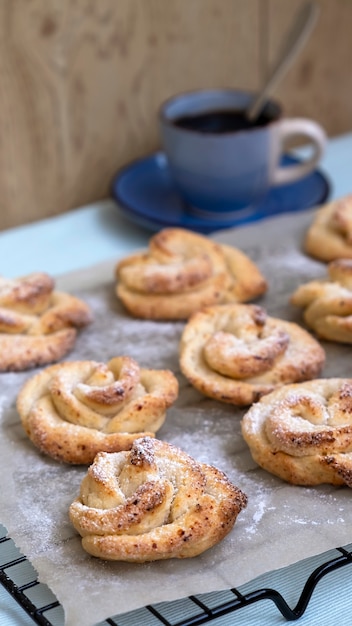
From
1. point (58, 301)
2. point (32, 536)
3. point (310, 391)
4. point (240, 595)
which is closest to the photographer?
point (240, 595)

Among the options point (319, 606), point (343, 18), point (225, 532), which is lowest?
point (319, 606)

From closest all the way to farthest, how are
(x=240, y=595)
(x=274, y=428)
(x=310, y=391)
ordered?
(x=240, y=595), (x=274, y=428), (x=310, y=391)

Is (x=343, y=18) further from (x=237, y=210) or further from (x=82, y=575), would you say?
(x=82, y=575)

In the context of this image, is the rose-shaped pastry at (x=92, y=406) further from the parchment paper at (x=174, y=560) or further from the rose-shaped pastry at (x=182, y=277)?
the rose-shaped pastry at (x=182, y=277)

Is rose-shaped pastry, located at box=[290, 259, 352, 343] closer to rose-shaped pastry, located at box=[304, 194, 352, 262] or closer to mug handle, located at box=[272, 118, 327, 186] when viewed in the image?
rose-shaped pastry, located at box=[304, 194, 352, 262]

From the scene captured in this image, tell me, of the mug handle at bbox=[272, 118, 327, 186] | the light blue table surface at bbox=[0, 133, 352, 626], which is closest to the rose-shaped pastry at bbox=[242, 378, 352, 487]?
the light blue table surface at bbox=[0, 133, 352, 626]

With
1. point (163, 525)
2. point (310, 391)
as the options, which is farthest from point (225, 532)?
point (310, 391)

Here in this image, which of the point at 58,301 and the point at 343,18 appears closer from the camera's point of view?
the point at 58,301
